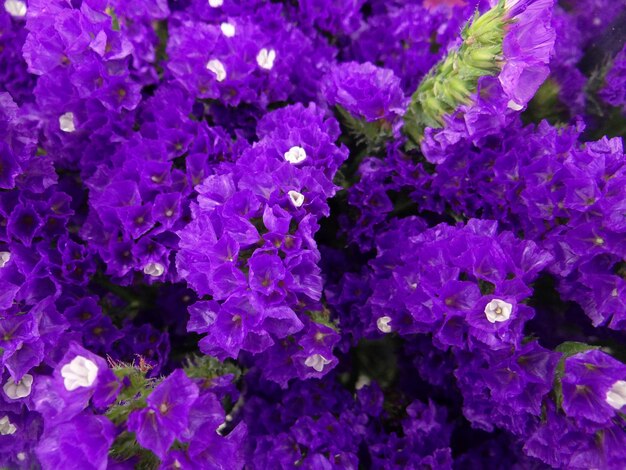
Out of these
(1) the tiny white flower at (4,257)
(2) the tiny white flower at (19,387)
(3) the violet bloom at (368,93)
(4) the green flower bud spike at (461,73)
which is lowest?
(2) the tiny white flower at (19,387)

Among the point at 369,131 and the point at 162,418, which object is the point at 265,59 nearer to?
the point at 369,131

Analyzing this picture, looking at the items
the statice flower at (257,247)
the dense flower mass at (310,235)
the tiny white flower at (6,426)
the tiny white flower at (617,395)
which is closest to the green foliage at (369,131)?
the dense flower mass at (310,235)

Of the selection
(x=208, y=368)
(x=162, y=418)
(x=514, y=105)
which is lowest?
(x=208, y=368)

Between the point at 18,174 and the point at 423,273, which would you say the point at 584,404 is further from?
the point at 18,174

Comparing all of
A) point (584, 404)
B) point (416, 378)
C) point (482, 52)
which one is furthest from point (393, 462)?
point (482, 52)

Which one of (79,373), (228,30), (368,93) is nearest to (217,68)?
(228,30)

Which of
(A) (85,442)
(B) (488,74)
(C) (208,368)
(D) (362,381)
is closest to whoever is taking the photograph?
(A) (85,442)

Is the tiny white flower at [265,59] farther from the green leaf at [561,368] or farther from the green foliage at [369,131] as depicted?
the green leaf at [561,368]
